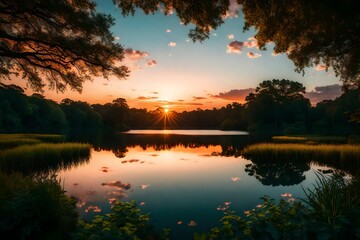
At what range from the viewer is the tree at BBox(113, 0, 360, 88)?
11.3 m

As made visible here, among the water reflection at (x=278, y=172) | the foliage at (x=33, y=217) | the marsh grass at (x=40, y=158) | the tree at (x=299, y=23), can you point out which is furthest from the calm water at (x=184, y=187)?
the tree at (x=299, y=23)

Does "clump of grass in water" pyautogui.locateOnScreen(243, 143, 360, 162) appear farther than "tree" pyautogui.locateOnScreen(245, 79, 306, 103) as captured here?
No

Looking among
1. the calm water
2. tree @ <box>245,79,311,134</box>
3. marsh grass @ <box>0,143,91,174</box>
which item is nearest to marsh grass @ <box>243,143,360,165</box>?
the calm water

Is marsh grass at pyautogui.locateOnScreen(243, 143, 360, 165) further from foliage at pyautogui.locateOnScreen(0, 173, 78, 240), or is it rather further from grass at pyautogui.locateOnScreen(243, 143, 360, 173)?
foliage at pyautogui.locateOnScreen(0, 173, 78, 240)

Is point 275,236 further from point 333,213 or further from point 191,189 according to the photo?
point 191,189

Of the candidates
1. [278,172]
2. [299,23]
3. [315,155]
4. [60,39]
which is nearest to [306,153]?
[315,155]

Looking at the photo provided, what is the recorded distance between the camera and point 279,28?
571 inches

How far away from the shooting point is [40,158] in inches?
942

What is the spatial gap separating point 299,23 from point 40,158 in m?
22.2

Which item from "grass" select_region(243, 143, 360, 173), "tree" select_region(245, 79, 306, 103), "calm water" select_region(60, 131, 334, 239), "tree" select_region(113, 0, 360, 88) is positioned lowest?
"calm water" select_region(60, 131, 334, 239)

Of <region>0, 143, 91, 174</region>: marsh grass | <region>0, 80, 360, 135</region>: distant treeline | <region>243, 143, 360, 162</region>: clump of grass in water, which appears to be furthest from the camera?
<region>0, 80, 360, 135</region>: distant treeline

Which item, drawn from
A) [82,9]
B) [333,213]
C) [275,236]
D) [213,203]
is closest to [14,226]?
[275,236]

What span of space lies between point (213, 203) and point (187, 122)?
6962 inches

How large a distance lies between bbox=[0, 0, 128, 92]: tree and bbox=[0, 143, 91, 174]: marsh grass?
23.8 feet
